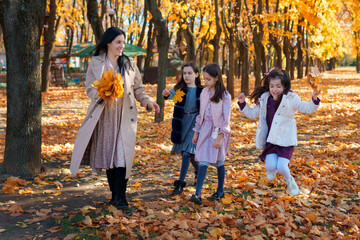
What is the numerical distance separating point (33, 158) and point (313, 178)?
4229 mm

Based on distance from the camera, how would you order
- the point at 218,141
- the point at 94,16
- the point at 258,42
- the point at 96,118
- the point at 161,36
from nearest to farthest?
1. the point at 96,118
2. the point at 218,141
3. the point at 161,36
4. the point at 94,16
5. the point at 258,42

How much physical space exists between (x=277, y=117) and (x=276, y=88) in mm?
328

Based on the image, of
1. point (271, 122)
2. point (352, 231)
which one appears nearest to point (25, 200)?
point (271, 122)

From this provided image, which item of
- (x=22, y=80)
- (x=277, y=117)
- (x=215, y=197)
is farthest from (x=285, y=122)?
(x=22, y=80)

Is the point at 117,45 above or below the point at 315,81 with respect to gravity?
above

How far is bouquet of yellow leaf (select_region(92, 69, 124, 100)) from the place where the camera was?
4082 millimetres

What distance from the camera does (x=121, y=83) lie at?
4188 millimetres

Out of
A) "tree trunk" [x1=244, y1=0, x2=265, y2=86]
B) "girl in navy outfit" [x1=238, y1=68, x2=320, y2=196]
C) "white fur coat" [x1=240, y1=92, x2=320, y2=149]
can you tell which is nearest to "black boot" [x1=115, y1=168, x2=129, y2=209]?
"girl in navy outfit" [x1=238, y1=68, x2=320, y2=196]

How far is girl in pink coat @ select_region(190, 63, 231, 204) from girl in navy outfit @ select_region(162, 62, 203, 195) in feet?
1.45

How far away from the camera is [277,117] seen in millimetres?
4633

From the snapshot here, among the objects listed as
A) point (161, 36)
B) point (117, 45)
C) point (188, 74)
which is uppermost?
point (161, 36)

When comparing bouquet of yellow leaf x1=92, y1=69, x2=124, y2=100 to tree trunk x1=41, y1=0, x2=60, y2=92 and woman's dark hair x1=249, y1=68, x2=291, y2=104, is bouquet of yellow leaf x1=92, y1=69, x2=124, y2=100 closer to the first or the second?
woman's dark hair x1=249, y1=68, x2=291, y2=104

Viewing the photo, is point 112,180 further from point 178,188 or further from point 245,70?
point 245,70

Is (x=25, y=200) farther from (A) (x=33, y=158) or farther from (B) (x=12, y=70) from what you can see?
(B) (x=12, y=70)
